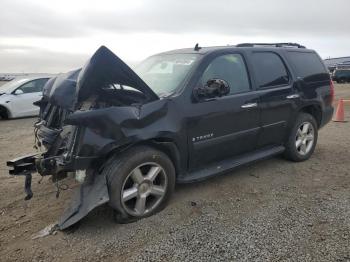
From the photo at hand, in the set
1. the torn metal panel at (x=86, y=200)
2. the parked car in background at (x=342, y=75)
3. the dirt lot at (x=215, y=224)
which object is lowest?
the parked car in background at (x=342, y=75)

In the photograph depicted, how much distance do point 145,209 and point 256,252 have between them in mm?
1284

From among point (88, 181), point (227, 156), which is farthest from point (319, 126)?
point (88, 181)

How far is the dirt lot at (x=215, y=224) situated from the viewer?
326 cm

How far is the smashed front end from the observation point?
3.51 meters

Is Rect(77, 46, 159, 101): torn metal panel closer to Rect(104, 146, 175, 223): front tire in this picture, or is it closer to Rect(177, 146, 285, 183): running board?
Rect(104, 146, 175, 223): front tire

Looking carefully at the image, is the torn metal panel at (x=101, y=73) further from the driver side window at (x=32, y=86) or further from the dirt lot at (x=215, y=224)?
the driver side window at (x=32, y=86)

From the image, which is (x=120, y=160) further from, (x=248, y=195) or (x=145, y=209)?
(x=248, y=195)

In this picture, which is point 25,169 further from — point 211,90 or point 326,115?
point 326,115

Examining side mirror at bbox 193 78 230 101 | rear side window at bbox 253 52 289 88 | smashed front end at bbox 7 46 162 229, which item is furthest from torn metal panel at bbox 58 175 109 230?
rear side window at bbox 253 52 289 88

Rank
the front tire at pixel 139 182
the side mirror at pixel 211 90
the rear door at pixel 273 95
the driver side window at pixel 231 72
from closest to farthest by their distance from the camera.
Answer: the front tire at pixel 139 182
the side mirror at pixel 211 90
the driver side window at pixel 231 72
the rear door at pixel 273 95

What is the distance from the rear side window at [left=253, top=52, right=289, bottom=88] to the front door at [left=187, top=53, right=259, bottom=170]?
0.88ft

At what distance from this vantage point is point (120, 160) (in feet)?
12.1

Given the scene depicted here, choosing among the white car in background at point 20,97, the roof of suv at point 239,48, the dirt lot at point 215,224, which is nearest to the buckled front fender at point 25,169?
the dirt lot at point 215,224

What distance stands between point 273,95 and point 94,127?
2.74 metres
